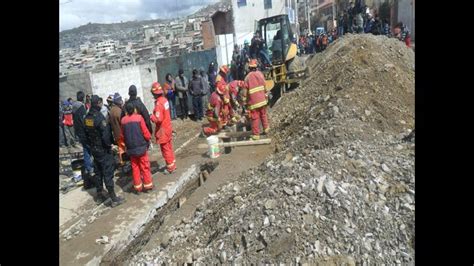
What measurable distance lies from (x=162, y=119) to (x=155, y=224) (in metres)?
1.87

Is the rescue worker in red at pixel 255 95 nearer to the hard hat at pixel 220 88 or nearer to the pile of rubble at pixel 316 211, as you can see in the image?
the hard hat at pixel 220 88

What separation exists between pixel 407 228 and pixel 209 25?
87.1ft

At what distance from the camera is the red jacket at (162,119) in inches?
255

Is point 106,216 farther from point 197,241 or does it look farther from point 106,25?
point 106,25

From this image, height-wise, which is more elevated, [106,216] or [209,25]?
[209,25]

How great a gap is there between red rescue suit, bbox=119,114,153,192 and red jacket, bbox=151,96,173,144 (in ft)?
1.72

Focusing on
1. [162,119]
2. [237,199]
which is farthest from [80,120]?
[237,199]

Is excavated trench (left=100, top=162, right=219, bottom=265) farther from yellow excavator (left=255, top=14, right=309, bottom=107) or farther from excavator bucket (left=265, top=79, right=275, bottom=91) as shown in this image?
yellow excavator (left=255, top=14, right=309, bottom=107)

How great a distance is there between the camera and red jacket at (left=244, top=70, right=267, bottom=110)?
7.86 meters

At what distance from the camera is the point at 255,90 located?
7.89 meters

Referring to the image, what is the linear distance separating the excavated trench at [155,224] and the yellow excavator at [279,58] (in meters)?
5.23
